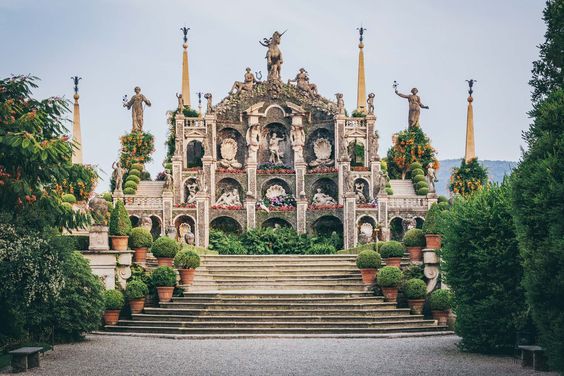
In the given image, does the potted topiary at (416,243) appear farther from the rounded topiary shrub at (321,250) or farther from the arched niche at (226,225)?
the arched niche at (226,225)

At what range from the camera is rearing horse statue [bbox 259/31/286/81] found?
5766 cm

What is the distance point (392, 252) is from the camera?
114 feet

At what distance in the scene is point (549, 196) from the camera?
661 inches

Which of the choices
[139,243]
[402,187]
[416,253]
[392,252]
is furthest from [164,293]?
[402,187]

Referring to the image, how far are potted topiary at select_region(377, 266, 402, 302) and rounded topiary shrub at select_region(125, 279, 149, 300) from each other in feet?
27.1

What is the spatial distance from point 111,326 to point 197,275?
645 cm

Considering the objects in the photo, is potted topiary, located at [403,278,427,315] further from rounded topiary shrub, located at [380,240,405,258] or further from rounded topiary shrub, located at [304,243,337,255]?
rounded topiary shrub, located at [304,243,337,255]

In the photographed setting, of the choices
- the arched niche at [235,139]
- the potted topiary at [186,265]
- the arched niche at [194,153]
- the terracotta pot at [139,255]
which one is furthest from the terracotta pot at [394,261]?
the arched niche at [194,153]

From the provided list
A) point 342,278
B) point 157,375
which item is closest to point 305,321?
point 342,278

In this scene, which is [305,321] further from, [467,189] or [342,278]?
[467,189]

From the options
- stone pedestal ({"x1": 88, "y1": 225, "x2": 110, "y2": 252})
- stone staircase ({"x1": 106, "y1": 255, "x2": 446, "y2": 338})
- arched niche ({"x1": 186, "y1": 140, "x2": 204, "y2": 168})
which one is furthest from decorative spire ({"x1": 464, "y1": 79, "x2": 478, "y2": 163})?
stone pedestal ({"x1": 88, "y1": 225, "x2": 110, "y2": 252})

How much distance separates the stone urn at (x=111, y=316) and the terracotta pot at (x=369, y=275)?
30.2 ft

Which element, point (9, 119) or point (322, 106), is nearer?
point (9, 119)

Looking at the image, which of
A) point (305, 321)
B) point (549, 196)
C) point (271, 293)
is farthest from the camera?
point (271, 293)
